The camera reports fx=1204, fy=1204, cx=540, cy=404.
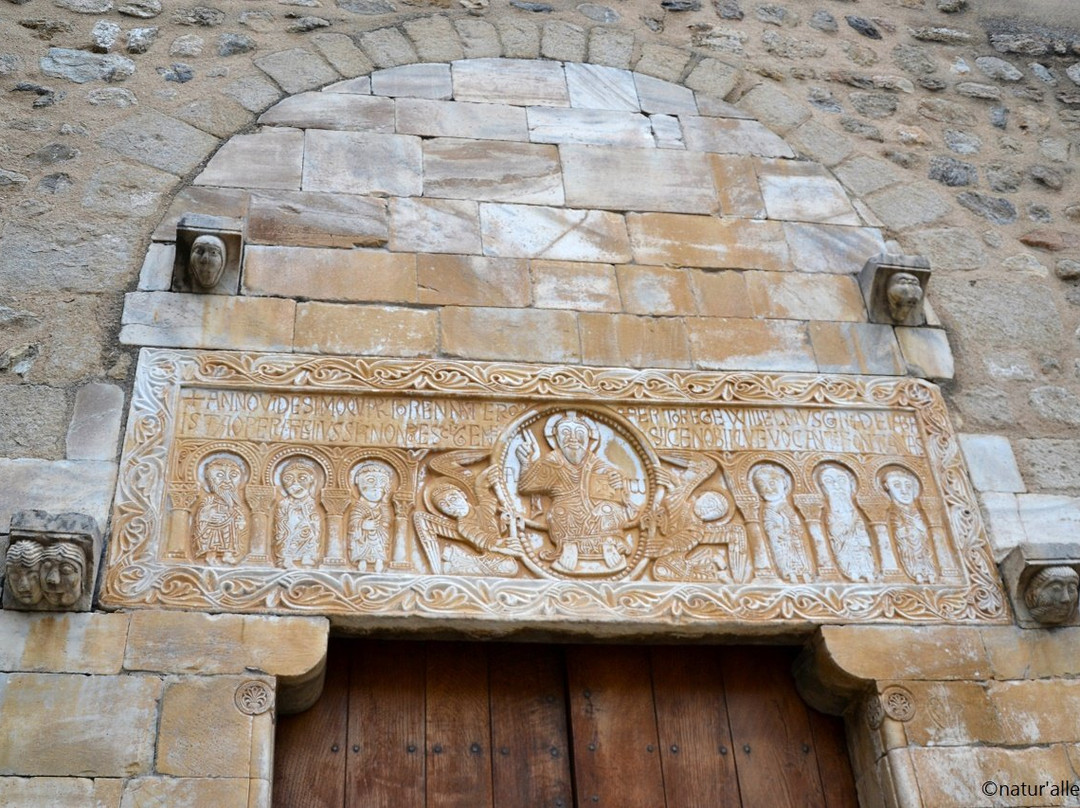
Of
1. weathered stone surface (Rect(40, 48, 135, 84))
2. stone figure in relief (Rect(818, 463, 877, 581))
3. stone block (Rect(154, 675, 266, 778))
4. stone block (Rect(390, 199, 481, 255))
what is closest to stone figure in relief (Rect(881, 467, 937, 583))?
stone figure in relief (Rect(818, 463, 877, 581))

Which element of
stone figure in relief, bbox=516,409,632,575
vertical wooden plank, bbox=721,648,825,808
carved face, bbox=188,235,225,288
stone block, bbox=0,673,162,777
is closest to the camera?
stone block, bbox=0,673,162,777

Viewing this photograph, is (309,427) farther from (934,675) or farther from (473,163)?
(934,675)

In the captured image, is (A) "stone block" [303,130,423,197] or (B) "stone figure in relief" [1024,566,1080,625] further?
(A) "stone block" [303,130,423,197]

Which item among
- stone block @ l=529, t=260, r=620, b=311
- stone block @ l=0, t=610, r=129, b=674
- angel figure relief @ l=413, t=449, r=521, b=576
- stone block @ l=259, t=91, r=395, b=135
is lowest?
stone block @ l=0, t=610, r=129, b=674

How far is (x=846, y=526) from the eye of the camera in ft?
13.6

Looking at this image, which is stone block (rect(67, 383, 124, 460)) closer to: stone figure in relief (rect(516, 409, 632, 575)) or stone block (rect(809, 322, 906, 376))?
stone figure in relief (rect(516, 409, 632, 575))

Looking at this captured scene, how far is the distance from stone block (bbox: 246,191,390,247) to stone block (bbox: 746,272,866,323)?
4.79 ft

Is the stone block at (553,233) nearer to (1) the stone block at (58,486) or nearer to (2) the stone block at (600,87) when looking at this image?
(2) the stone block at (600,87)

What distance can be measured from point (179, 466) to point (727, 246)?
7.52ft

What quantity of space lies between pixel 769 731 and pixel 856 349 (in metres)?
1.50

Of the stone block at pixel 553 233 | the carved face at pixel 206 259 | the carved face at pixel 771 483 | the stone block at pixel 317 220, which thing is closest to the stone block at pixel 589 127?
the stone block at pixel 553 233

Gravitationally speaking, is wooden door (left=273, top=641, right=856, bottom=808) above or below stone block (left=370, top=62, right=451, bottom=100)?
below

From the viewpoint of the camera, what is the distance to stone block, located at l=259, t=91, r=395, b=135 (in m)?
4.94

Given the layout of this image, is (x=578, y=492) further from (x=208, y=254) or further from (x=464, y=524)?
(x=208, y=254)
